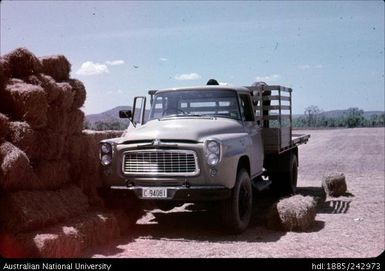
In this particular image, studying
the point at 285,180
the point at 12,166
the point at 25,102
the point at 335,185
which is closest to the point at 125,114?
the point at 25,102

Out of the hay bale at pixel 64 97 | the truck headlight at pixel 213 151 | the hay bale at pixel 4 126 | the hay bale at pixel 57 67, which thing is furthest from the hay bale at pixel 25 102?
the truck headlight at pixel 213 151

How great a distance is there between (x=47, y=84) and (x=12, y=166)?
1.60m

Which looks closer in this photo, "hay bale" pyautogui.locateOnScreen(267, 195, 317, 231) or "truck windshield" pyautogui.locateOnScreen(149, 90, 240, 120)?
"hay bale" pyautogui.locateOnScreen(267, 195, 317, 231)

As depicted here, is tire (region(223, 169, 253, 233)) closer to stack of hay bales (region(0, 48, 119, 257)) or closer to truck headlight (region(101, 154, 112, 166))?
stack of hay bales (region(0, 48, 119, 257))

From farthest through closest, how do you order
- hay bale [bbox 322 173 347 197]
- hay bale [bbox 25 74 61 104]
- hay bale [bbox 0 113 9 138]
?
hay bale [bbox 322 173 347 197]
hay bale [bbox 25 74 61 104]
hay bale [bbox 0 113 9 138]

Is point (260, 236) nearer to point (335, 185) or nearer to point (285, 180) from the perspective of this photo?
point (285, 180)

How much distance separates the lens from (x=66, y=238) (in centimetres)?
595

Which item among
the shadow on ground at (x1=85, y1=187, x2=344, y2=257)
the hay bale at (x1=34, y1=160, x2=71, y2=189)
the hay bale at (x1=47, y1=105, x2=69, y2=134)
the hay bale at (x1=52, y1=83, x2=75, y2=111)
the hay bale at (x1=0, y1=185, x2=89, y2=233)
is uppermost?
the hay bale at (x1=52, y1=83, x2=75, y2=111)

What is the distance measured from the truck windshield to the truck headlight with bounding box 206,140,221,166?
5.00ft

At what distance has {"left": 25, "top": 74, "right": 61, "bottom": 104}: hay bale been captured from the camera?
22.7 ft

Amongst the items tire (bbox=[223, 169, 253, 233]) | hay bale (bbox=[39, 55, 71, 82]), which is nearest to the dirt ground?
tire (bbox=[223, 169, 253, 233])

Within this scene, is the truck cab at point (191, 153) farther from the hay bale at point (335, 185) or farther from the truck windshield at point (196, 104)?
the hay bale at point (335, 185)
